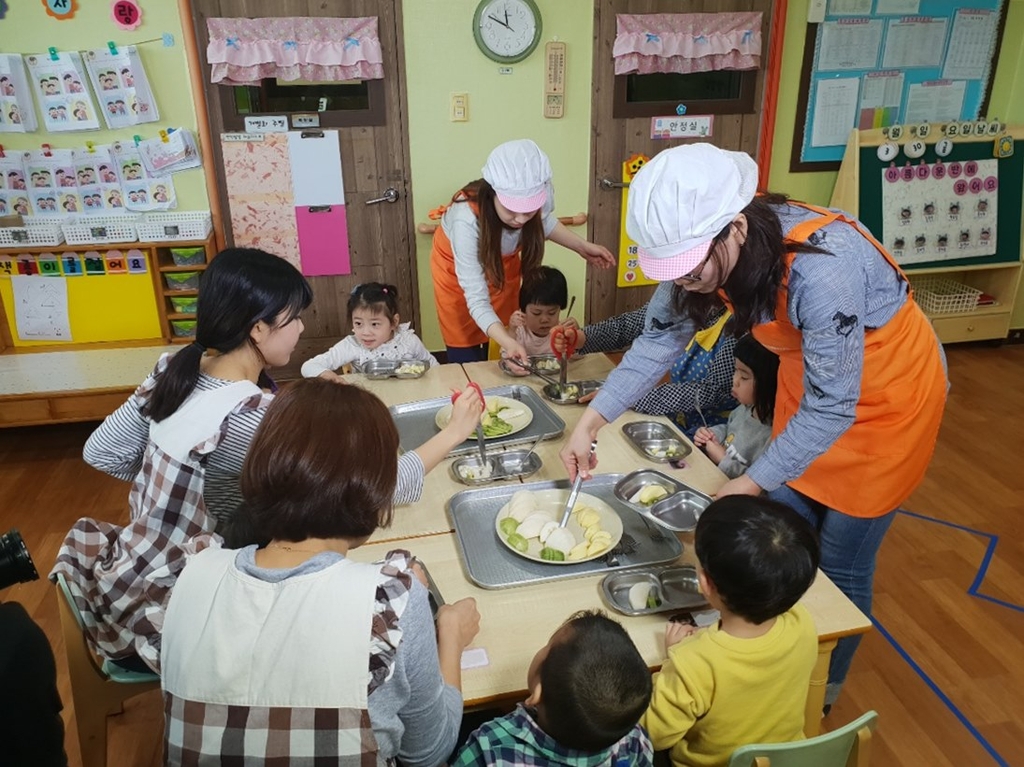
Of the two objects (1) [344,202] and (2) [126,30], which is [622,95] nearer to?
(1) [344,202]

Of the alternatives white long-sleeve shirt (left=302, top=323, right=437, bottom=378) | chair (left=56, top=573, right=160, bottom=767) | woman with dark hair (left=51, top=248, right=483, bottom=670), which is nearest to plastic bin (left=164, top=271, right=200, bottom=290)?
white long-sleeve shirt (left=302, top=323, right=437, bottom=378)

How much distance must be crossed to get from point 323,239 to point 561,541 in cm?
303

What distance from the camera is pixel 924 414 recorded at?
5.40 feet

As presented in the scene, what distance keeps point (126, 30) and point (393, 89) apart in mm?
1277

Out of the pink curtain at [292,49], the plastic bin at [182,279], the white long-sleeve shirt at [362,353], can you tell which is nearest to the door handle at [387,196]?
the pink curtain at [292,49]

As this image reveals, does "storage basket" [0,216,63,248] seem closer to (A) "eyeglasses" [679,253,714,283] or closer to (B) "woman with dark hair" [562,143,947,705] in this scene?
(B) "woman with dark hair" [562,143,947,705]

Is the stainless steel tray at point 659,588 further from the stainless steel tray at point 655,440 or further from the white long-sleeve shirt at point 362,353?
the white long-sleeve shirt at point 362,353

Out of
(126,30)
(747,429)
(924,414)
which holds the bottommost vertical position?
(747,429)

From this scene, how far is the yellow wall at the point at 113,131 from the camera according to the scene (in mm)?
3535

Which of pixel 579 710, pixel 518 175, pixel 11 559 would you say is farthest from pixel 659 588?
pixel 518 175

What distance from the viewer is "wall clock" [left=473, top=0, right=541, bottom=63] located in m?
3.87

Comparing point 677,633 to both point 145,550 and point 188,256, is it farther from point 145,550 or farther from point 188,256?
point 188,256

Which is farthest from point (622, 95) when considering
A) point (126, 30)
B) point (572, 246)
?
point (126, 30)

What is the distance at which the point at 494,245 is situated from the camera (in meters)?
2.63
